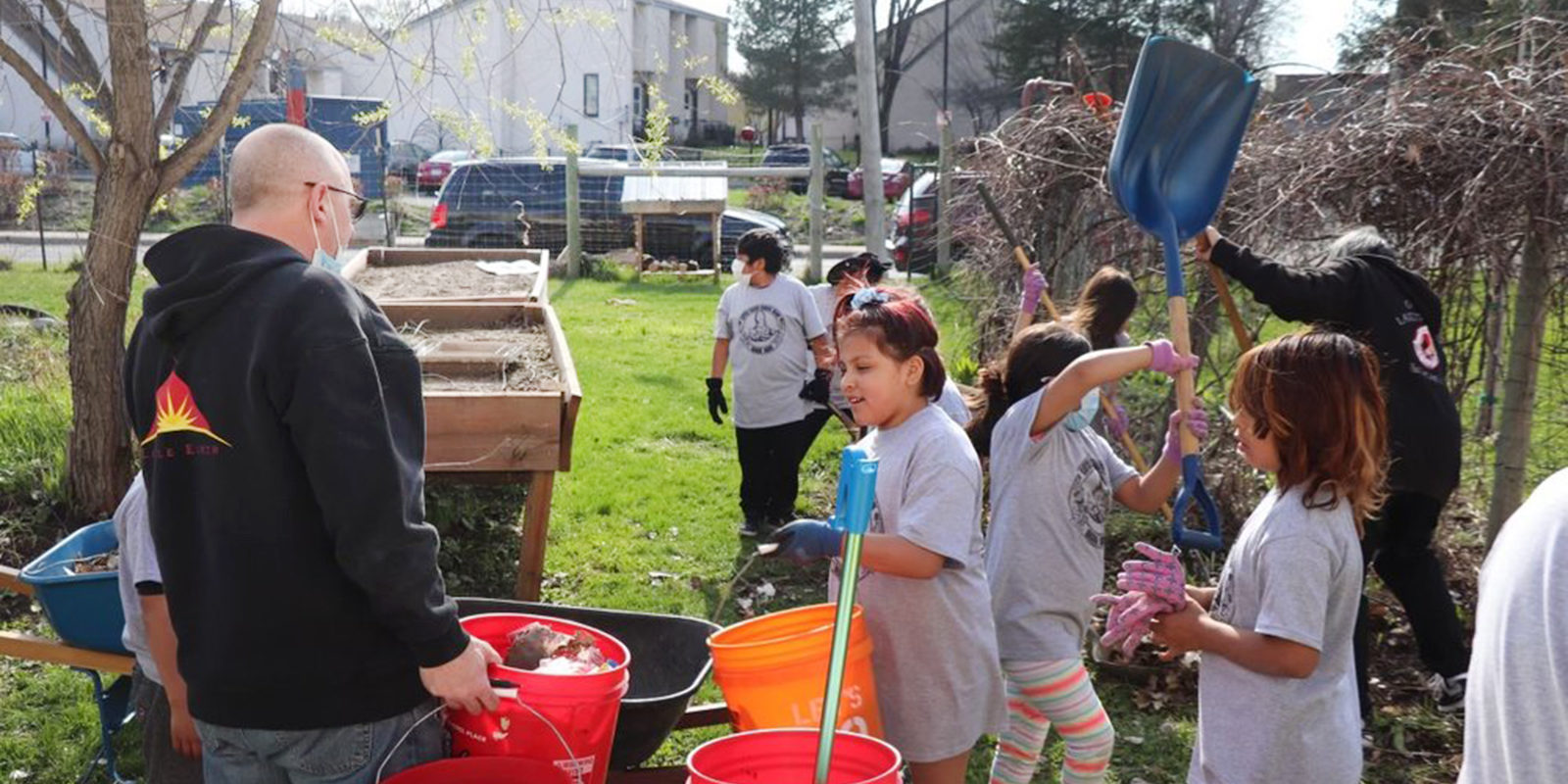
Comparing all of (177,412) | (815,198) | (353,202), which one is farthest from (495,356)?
(815,198)

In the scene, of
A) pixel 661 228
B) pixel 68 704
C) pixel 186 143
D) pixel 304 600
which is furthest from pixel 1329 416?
pixel 661 228

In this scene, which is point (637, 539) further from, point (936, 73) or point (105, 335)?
point (936, 73)

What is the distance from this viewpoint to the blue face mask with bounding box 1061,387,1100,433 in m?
3.60

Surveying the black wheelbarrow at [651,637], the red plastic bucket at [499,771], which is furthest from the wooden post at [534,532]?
the red plastic bucket at [499,771]

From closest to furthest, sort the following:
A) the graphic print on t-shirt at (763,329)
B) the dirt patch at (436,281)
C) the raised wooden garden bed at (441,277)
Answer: the graphic print on t-shirt at (763,329) < the raised wooden garden bed at (441,277) < the dirt patch at (436,281)

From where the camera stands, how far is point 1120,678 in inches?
207

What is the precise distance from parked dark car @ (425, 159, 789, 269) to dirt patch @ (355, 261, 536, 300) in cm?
947

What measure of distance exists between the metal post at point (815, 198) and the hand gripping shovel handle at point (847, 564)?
14.8 m

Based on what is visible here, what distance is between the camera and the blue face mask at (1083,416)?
3596 mm

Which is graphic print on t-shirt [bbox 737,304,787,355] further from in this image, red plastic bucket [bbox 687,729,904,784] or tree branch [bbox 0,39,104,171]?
red plastic bucket [bbox 687,729,904,784]

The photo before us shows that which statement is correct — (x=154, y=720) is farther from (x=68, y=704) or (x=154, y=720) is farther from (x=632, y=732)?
(x=68, y=704)

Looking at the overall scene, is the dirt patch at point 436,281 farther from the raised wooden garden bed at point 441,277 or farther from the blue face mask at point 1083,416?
the blue face mask at point 1083,416

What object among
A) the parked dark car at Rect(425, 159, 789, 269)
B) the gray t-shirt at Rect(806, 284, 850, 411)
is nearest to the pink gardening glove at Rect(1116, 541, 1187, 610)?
the gray t-shirt at Rect(806, 284, 850, 411)

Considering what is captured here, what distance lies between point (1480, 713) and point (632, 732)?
8.39 feet
